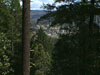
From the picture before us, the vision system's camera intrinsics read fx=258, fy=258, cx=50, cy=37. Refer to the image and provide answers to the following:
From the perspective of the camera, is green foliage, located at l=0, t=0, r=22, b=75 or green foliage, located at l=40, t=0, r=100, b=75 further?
green foliage, located at l=0, t=0, r=22, b=75

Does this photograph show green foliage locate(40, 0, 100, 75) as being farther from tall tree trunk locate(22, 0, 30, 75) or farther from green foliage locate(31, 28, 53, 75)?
green foliage locate(31, 28, 53, 75)

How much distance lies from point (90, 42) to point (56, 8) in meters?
2.60

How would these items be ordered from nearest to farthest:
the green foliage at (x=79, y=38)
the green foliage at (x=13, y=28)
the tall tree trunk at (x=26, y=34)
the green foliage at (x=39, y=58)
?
the tall tree trunk at (x=26, y=34) → the green foliage at (x=79, y=38) → the green foliage at (x=13, y=28) → the green foliage at (x=39, y=58)

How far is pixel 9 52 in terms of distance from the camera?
31891 millimetres

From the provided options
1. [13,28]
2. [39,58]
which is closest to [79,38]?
[13,28]

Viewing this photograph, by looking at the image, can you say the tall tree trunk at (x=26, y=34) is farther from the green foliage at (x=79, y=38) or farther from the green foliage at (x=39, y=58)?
the green foliage at (x=39, y=58)

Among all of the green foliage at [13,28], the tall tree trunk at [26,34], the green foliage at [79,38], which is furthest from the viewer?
the green foliage at [13,28]

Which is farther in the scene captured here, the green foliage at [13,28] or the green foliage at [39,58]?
the green foliage at [39,58]

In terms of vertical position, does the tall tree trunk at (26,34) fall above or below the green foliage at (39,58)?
above

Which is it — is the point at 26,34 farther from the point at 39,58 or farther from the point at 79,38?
the point at 39,58

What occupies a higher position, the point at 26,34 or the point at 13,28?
the point at 26,34

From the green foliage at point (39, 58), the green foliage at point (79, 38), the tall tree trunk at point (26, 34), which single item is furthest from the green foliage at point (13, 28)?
the tall tree trunk at point (26, 34)

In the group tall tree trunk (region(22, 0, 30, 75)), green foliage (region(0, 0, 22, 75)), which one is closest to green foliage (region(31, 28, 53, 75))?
green foliage (region(0, 0, 22, 75))

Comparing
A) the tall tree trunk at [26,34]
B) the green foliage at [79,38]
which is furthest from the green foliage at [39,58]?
the tall tree trunk at [26,34]
